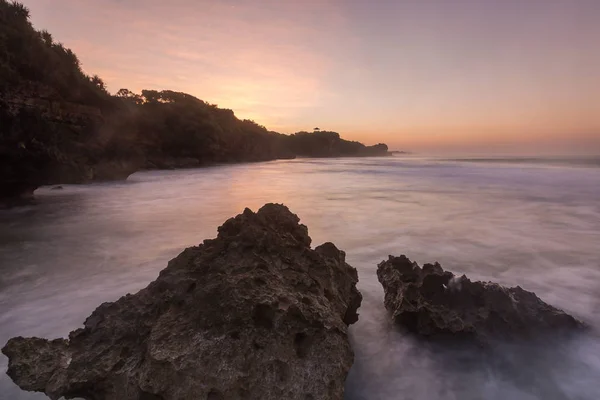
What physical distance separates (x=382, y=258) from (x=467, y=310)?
8.20ft

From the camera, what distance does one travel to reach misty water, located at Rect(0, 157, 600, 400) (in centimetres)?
247

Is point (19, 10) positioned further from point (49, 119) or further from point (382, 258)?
point (382, 258)

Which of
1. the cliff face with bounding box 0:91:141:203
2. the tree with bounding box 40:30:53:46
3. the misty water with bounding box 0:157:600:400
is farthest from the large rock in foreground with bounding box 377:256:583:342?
the tree with bounding box 40:30:53:46

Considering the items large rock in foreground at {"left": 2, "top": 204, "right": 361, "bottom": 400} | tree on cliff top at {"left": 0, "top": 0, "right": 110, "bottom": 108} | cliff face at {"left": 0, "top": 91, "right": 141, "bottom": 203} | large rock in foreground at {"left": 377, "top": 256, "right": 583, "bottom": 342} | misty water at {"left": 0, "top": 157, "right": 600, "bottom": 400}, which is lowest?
misty water at {"left": 0, "top": 157, "right": 600, "bottom": 400}

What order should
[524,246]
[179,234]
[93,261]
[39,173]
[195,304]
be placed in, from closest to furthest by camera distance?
[195,304] < [93,261] < [524,246] < [179,234] < [39,173]

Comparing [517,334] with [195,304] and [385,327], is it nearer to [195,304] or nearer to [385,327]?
[385,327]

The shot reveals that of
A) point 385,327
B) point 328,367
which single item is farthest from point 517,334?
point 328,367

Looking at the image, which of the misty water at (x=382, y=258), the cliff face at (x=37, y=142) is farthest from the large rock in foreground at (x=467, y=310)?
the cliff face at (x=37, y=142)

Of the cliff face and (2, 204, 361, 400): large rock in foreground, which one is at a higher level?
the cliff face

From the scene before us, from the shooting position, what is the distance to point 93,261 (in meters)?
4.98

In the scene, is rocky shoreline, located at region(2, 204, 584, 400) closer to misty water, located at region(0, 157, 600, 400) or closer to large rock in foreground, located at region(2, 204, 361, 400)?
large rock in foreground, located at region(2, 204, 361, 400)

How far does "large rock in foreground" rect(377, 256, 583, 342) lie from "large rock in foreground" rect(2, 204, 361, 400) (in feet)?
2.83

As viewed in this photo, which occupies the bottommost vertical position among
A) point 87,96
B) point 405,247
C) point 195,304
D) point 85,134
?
point 405,247

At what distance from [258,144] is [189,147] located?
16.6 metres
